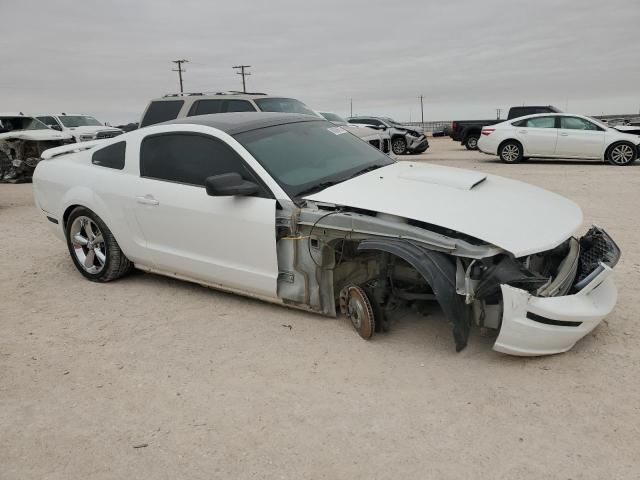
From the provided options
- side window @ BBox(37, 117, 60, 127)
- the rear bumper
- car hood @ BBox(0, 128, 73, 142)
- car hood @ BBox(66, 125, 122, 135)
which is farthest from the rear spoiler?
side window @ BBox(37, 117, 60, 127)

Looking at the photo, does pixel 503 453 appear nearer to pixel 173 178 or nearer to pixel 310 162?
pixel 310 162

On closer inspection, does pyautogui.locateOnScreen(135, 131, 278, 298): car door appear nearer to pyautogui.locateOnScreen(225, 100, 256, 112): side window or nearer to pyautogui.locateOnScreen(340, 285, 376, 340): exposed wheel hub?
pyautogui.locateOnScreen(340, 285, 376, 340): exposed wheel hub

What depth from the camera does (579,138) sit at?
44.5 ft

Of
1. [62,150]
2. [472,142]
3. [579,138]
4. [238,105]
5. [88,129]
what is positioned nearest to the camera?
[62,150]

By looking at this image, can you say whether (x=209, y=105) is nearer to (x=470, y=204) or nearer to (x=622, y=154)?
(x=470, y=204)

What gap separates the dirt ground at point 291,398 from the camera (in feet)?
8.27

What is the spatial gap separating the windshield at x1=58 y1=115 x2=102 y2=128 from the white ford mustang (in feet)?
50.7

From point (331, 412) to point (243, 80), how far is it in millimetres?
54063

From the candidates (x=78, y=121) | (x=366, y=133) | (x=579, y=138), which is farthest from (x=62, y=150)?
(x=78, y=121)

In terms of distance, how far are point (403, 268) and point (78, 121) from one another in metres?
18.8

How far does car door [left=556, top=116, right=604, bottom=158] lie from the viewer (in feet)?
44.1

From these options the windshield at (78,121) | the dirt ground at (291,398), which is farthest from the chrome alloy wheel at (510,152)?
the windshield at (78,121)

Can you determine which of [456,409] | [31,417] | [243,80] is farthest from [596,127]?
[243,80]

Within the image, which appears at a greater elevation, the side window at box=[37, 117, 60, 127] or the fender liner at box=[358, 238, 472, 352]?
the side window at box=[37, 117, 60, 127]
